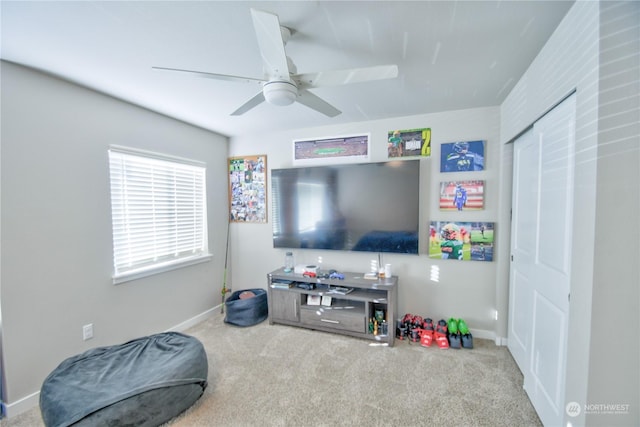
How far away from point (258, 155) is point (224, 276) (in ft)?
5.64

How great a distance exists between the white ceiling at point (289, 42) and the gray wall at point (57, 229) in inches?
10.2

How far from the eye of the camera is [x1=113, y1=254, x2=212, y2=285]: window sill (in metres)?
2.32

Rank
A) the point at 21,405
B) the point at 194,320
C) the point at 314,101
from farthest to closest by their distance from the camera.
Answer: the point at 194,320, the point at 21,405, the point at 314,101

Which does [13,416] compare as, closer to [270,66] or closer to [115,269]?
[115,269]

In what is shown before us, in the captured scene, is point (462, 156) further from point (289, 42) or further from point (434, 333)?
point (289, 42)

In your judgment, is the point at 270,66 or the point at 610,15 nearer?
the point at 610,15

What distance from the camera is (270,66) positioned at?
1.34 meters

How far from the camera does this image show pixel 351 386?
6.33ft

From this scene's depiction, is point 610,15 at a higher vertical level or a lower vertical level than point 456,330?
higher

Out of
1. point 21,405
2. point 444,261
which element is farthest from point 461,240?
point 21,405

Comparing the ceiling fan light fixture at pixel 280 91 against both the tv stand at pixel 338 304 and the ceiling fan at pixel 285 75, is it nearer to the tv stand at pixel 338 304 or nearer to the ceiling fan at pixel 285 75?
the ceiling fan at pixel 285 75

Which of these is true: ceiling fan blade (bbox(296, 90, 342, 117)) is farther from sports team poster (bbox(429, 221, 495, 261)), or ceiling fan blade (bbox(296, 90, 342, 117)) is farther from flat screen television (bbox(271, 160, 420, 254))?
sports team poster (bbox(429, 221, 495, 261))

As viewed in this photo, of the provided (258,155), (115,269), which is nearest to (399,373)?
(115,269)

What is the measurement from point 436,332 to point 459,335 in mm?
207
